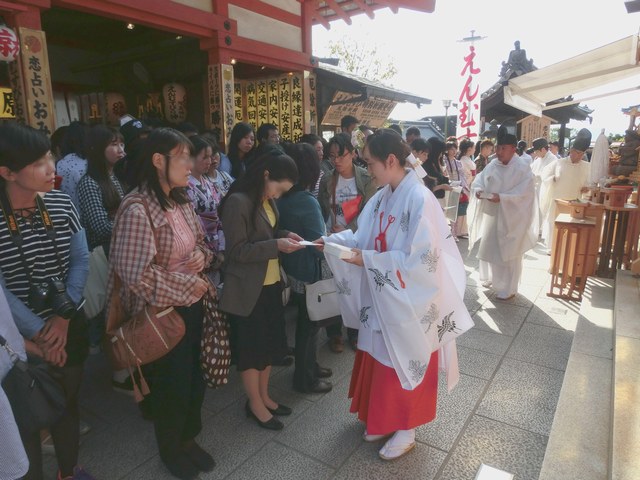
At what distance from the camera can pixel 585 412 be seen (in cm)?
295

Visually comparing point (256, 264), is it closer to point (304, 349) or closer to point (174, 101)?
point (304, 349)

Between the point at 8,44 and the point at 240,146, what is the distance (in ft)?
7.81

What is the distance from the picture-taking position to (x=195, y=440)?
2891mm

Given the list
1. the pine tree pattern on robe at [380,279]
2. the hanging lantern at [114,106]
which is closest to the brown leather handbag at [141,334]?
the pine tree pattern on robe at [380,279]

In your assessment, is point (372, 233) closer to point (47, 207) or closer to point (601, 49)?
point (47, 207)

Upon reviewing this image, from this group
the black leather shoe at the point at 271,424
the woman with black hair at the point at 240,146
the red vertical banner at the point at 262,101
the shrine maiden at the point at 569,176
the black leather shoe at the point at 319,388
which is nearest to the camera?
the black leather shoe at the point at 271,424

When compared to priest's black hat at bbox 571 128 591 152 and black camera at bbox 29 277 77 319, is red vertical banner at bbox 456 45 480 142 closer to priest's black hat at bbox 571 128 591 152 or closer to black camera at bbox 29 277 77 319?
priest's black hat at bbox 571 128 591 152

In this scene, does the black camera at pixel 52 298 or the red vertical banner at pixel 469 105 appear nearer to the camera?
the black camera at pixel 52 298

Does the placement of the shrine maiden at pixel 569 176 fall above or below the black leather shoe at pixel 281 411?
above

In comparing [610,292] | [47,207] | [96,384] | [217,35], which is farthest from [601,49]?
[96,384]

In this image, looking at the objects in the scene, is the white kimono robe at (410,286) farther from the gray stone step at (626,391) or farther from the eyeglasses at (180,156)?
the eyeglasses at (180,156)

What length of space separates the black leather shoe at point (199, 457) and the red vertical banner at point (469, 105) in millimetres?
13006

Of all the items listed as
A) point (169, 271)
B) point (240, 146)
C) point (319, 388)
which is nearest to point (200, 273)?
point (169, 271)

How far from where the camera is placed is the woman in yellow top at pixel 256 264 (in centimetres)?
266
